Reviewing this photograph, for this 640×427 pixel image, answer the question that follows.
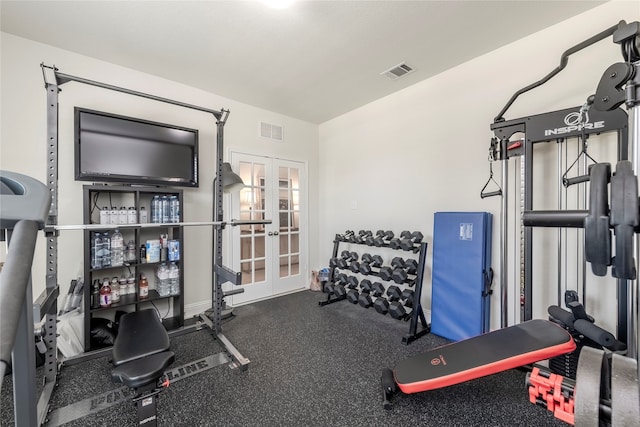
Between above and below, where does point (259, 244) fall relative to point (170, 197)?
below

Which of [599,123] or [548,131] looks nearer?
[599,123]

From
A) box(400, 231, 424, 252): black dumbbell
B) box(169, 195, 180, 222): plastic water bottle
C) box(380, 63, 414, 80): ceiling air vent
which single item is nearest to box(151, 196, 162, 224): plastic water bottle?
box(169, 195, 180, 222): plastic water bottle

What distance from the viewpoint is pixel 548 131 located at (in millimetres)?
2023

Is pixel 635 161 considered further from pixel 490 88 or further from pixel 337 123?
pixel 337 123

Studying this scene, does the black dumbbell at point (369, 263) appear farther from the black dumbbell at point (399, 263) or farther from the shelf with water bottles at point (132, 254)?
the shelf with water bottles at point (132, 254)

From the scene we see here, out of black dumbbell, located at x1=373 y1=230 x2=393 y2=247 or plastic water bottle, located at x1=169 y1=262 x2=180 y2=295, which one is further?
black dumbbell, located at x1=373 y1=230 x2=393 y2=247

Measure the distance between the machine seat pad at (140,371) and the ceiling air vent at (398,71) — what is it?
3.15m

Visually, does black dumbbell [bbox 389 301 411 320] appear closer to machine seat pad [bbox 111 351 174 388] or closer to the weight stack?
the weight stack

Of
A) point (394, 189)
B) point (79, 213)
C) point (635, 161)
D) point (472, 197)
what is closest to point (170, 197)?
point (79, 213)

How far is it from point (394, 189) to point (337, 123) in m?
1.56

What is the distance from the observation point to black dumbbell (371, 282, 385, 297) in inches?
123

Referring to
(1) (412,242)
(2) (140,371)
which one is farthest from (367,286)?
(2) (140,371)

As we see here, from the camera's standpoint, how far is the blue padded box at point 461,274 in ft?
8.11

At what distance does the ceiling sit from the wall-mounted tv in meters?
0.65
